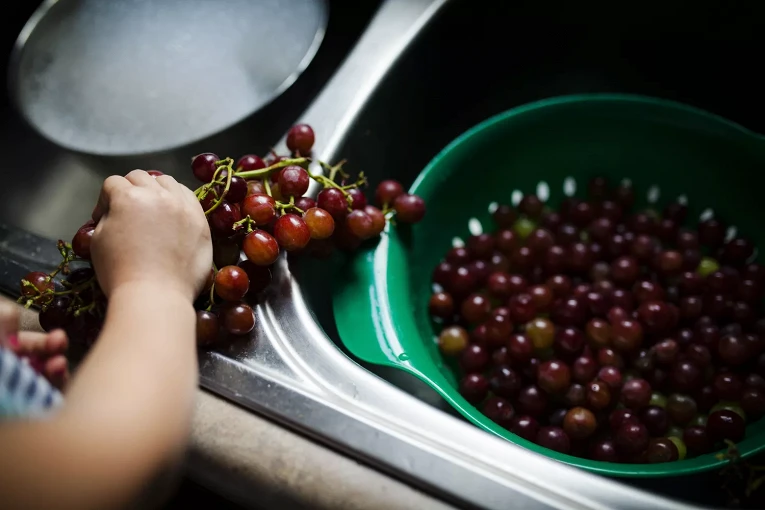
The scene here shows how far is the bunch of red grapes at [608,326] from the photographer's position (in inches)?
29.8

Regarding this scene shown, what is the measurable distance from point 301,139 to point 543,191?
449 mm

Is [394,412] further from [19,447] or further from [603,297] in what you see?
[603,297]

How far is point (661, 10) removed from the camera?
929 mm

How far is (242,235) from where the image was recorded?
66cm

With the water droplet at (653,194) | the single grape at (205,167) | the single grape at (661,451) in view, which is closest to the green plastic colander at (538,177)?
the water droplet at (653,194)

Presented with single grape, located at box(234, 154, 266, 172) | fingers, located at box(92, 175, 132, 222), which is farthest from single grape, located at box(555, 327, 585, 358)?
fingers, located at box(92, 175, 132, 222)

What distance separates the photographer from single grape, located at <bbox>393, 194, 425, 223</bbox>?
81 centimetres

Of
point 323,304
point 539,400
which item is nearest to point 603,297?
point 539,400

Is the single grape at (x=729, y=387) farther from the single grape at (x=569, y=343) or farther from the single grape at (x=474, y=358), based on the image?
the single grape at (x=474, y=358)

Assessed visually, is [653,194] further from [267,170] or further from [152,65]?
[152,65]

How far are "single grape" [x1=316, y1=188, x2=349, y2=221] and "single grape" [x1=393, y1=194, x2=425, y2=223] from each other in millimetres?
118

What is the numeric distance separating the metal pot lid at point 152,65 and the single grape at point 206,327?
404 mm

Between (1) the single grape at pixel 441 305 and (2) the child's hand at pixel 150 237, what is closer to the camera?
(2) the child's hand at pixel 150 237

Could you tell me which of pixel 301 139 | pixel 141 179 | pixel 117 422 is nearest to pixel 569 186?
pixel 301 139
